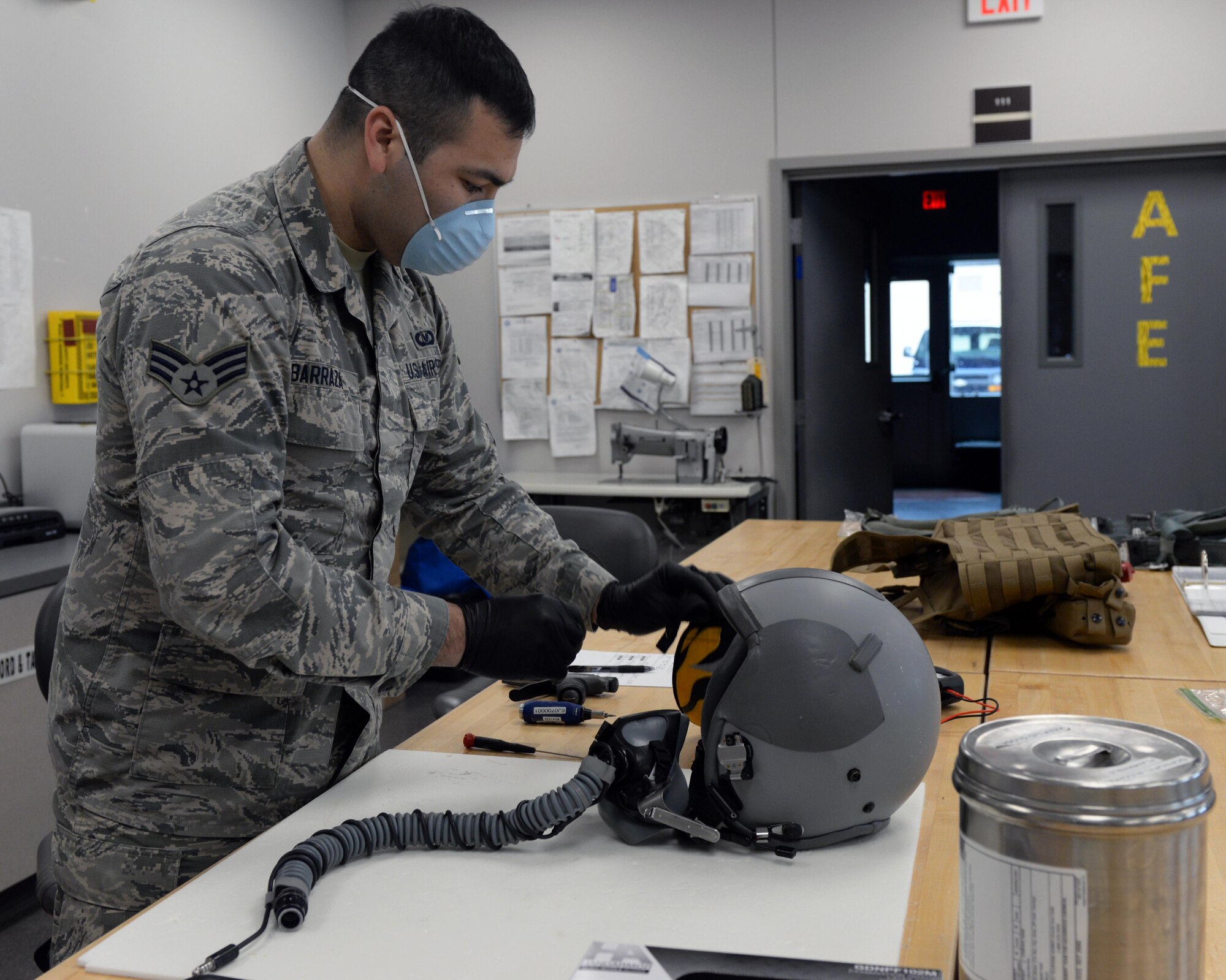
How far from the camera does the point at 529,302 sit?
4.84 metres

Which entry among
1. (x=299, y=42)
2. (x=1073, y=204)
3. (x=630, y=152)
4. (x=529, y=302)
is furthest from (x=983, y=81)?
(x=299, y=42)

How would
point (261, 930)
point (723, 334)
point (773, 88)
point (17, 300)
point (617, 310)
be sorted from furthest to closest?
point (617, 310) → point (723, 334) → point (773, 88) → point (17, 300) → point (261, 930)

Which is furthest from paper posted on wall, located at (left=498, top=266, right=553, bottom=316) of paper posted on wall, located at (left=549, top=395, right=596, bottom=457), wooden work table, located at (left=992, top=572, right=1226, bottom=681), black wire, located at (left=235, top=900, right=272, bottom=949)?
black wire, located at (left=235, top=900, right=272, bottom=949)

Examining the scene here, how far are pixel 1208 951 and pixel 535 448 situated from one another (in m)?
4.22

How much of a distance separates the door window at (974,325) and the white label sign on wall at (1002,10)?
4620 mm

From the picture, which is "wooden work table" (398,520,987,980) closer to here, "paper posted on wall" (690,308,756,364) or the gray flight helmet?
the gray flight helmet

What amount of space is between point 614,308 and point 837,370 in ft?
3.84

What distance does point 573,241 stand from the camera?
4750 millimetres

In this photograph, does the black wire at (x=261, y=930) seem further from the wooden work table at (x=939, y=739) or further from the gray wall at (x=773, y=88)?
the gray wall at (x=773, y=88)

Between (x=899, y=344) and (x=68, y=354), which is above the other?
(x=899, y=344)

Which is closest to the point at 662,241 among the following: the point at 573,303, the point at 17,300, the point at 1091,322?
the point at 573,303

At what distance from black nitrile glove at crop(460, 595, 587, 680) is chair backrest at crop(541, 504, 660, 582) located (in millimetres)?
1171

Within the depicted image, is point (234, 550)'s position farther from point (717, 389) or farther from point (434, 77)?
point (717, 389)

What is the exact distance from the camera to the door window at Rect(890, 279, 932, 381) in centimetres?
884
